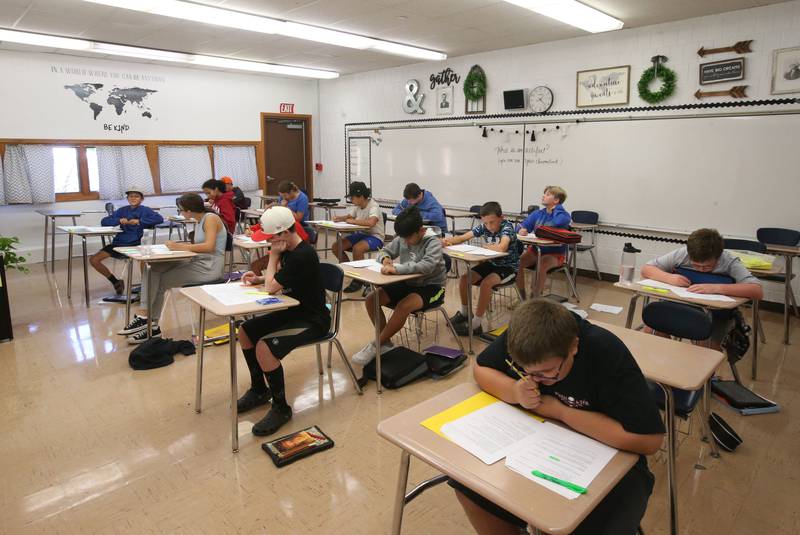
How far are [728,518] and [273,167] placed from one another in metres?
9.30

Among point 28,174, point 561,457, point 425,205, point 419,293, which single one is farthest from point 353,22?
point 561,457

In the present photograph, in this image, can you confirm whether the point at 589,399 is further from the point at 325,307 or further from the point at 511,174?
the point at 511,174

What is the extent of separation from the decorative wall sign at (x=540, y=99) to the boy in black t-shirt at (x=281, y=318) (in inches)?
190

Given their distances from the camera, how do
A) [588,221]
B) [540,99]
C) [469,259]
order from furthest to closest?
[540,99]
[588,221]
[469,259]

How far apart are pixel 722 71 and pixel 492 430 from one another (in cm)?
544

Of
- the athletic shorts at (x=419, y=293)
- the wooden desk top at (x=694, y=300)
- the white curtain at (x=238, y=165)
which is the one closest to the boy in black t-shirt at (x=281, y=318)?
the athletic shorts at (x=419, y=293)

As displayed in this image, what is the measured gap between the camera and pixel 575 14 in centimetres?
521

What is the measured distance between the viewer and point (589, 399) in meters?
1.46

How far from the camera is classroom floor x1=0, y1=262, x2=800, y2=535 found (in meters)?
2.24

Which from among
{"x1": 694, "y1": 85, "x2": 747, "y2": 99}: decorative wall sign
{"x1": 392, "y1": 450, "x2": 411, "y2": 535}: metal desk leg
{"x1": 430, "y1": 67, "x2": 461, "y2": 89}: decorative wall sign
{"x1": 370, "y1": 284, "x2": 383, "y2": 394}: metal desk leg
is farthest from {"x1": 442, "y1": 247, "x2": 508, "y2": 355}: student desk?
{"x1": 430, "y1": 67, "x2": 461, "y2": 89}: decorative wall sign

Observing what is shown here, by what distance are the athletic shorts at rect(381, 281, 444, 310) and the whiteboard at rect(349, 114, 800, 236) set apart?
11.4 ft

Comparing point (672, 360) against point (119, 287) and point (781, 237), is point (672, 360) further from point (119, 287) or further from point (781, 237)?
point (119, 287)

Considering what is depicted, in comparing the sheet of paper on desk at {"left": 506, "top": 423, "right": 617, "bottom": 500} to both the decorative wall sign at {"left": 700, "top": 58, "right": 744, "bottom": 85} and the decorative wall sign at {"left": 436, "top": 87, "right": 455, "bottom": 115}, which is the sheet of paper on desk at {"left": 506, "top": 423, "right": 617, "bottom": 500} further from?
the decorative wall sign at {"left": 436, "top": 87, "right": 455, "bottom": 115}

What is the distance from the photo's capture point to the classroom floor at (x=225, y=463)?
7.34ft
